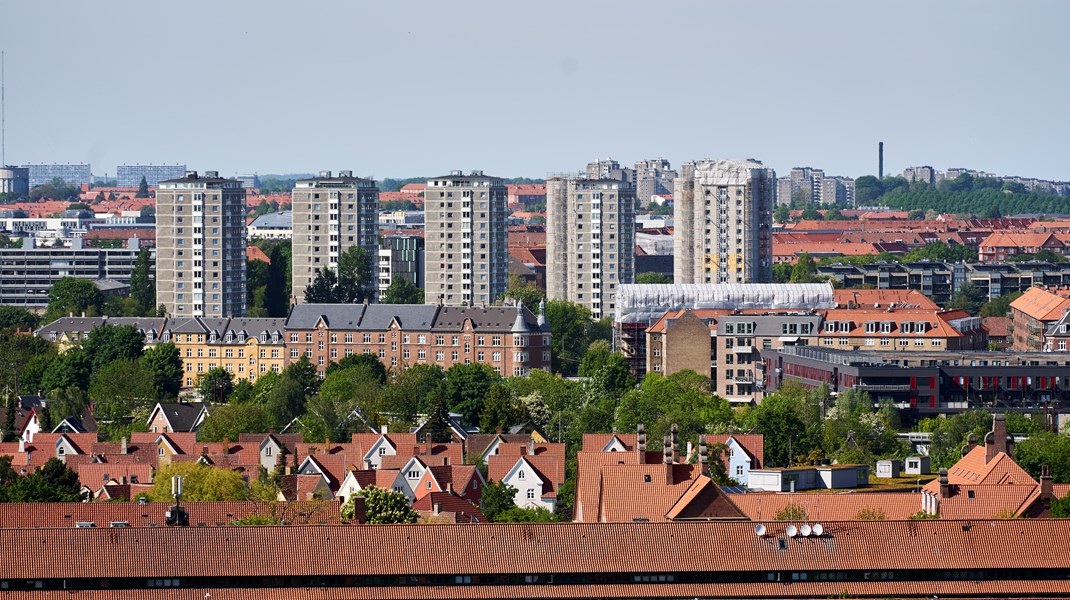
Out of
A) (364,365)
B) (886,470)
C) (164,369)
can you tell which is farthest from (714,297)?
(886,470)

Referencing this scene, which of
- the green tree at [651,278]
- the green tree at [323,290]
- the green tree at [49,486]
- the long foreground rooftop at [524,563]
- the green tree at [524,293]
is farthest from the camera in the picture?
the green tree at [651,278]

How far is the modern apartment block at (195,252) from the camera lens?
154 m

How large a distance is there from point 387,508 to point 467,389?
147 ft

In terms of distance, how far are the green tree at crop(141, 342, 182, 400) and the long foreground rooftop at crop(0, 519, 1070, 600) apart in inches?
2683

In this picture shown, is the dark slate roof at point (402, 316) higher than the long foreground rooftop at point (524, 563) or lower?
higher

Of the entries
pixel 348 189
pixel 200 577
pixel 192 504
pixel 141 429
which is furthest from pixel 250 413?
pixel 348 189

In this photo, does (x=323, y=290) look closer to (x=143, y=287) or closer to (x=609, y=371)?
(x=143, y=287)

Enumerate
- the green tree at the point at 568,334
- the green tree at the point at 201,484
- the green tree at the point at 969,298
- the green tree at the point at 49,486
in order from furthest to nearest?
the green tree at the point at 969,298 → the green tree at the point at 568,334 → the green tree at the point at 201,484 → the green tree at the point at 49,486

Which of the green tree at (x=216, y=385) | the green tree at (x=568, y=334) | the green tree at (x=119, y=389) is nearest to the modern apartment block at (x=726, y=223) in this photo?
the green tree at (x=568, y=334)

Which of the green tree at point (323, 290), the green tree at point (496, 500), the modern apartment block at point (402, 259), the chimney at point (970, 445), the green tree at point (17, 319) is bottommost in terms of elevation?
the green tree at point (496, 500)

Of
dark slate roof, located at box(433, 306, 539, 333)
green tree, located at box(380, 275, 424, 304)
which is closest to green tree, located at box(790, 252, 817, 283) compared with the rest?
green tree, located at box(380, 275, 424, 304)

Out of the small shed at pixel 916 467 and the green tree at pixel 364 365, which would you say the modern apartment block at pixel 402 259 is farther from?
the small shed at pixel 916 467

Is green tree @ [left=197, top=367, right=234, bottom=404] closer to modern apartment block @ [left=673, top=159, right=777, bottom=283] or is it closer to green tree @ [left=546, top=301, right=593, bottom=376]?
green tree @ [left=546, top=301, right=593, bottom=376]

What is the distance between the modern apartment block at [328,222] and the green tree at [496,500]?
86.8 m
